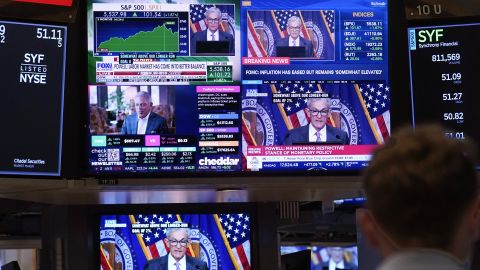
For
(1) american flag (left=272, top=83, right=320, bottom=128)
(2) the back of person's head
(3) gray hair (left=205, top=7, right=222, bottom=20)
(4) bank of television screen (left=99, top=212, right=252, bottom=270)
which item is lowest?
(4) bank of television screen (left=99, top=212, right=252, bottom=270)

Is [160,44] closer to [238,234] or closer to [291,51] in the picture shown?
[291,51]

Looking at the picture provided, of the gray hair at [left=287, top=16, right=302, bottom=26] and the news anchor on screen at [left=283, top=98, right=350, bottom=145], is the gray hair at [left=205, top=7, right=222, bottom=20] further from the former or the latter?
the news anchor on screen at [left=283, top=98, right=350, bottom=145]

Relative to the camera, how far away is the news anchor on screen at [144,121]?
3467 mm

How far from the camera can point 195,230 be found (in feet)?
13.0

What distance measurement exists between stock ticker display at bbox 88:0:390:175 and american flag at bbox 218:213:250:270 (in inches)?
22.8

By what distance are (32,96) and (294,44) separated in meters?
1.13

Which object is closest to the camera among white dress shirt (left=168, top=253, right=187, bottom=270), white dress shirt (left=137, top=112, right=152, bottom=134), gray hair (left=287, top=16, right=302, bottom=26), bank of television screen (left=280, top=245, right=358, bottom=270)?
white dress shirt (left=137, top=112, right=152, bottom=134)

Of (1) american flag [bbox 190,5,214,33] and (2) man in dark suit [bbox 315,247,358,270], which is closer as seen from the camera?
(1) american flag [bbox 190,5,214,33]

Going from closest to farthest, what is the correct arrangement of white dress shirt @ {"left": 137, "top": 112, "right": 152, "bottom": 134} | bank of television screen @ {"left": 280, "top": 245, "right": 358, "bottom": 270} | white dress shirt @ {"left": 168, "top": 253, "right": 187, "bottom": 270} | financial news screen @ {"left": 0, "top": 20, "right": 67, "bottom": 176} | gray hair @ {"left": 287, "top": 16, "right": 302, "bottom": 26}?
financial news screen @ {"left": 0, "top": 20, "right": 67, "bottom": 176}
white dress shirt @ {"left": 137, "top": 112, "right": 152, "bottom": 134}
gray hair @ {"left": 287, "top": 16, "right": 302, "bottom": 26}
white dress shirt @ {"left": 168, "top": 253, "right": 187, "bottom": 270}
bank of television screen @ {"left": 280, "top": 245, "right": 358, "bottom": 270}

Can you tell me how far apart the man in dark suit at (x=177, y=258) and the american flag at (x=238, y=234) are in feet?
0.55

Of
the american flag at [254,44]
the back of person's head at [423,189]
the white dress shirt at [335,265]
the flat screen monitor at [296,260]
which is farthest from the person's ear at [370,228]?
→ the white dress shirt at [335,265]

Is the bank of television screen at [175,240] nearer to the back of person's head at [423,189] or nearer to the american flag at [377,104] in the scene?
the american flag at [377,104]

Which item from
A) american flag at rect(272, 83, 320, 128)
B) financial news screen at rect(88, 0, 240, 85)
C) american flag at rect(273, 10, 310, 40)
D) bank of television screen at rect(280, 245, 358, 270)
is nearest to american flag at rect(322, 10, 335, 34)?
american flag at rect(273, 10, 310, 40)

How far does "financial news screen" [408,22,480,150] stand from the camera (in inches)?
142
